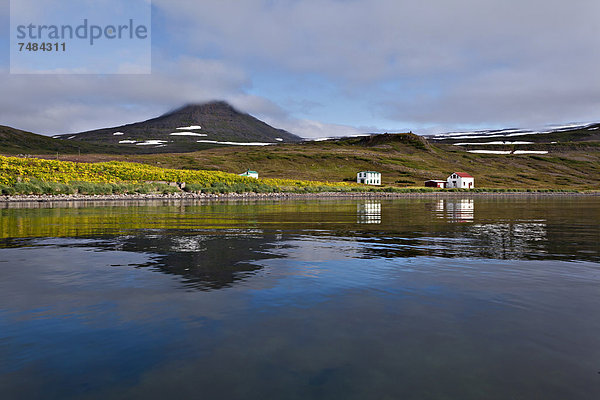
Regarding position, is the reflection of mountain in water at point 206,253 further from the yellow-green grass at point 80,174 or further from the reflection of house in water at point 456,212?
the yellow-green grass at point 80,174

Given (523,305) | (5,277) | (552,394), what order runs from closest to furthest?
1. (552,394)
2. (523,305)
3. (5,277)

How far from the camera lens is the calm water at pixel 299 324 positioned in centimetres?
540

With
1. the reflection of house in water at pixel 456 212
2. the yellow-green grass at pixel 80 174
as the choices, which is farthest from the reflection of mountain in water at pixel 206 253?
the yellow-green grass at pixel 80 174

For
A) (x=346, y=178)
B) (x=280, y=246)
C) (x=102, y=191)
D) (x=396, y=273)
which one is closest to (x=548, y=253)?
(x=396, y=273)

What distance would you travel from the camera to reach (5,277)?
11.3 m

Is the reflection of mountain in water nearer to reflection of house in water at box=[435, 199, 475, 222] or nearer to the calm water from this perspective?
the calm water

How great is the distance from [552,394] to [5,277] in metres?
11.9

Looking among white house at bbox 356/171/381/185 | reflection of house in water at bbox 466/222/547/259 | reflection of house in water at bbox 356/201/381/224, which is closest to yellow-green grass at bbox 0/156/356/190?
reflection of house in water at bbox 356/201/381/224

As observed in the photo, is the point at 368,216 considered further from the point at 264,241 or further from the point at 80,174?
the point at 80,174

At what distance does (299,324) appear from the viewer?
757 centimetres

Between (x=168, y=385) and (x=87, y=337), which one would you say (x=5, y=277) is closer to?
(x=87, y=337)

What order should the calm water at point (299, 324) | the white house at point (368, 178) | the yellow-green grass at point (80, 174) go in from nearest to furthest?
the calm water at point (299, 324) → the yellow-green grass at point (80, 174) → the white house at point (368, 178)

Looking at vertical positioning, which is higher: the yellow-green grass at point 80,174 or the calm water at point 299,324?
the yellow-green grass at point 80,174

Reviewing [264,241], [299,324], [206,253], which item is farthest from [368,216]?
[299,324]
